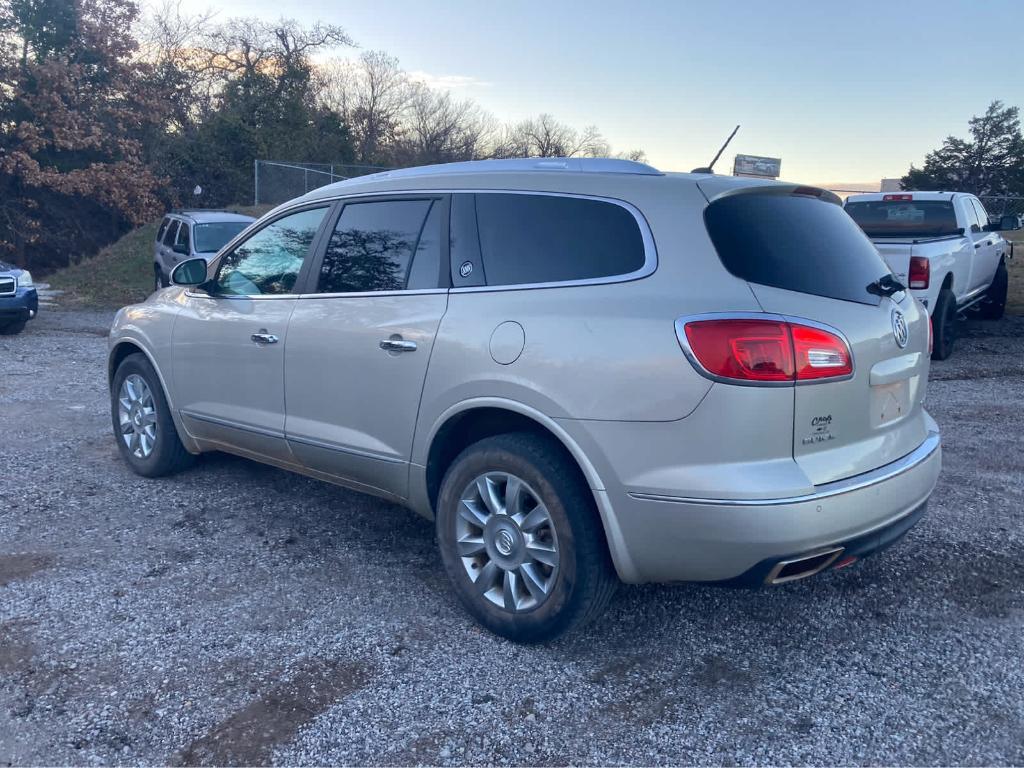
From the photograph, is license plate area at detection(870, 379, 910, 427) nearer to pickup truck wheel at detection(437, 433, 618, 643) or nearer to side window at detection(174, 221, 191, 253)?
pickup truck wheel at detection(437, 433, 618, 643)

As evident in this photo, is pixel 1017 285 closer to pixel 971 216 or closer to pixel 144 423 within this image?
pixel 971 216

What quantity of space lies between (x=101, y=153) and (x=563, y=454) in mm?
28680

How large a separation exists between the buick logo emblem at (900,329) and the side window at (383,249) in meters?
1.84

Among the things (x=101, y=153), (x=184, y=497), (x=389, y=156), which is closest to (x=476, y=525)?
(x=184, y=497)

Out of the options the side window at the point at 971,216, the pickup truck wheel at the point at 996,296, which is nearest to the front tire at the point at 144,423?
the side window at the point at 971,216

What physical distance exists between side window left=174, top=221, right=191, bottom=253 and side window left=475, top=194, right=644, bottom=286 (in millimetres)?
12715

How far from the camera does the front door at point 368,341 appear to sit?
3883 millimetres

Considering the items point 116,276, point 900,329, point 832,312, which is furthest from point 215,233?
point 832,312

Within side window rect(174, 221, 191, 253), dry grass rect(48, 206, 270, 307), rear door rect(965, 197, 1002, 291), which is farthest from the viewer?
dry grass rect(48, 206, 270, 307)

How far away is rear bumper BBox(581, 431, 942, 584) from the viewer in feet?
9.70

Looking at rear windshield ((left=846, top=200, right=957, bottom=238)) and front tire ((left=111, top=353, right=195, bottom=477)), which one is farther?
rear windshield ((left=846, top=200, right=957, bottom=238))

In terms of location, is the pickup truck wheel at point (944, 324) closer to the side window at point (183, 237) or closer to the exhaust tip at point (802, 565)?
the exhaust tip at point (802, 565)

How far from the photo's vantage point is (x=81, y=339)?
43.8ft

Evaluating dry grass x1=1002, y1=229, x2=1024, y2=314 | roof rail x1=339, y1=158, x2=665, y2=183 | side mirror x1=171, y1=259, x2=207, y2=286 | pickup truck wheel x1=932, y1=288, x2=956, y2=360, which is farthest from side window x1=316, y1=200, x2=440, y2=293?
dry grass x1=1002, y1=229, x2=1024, y2=314
